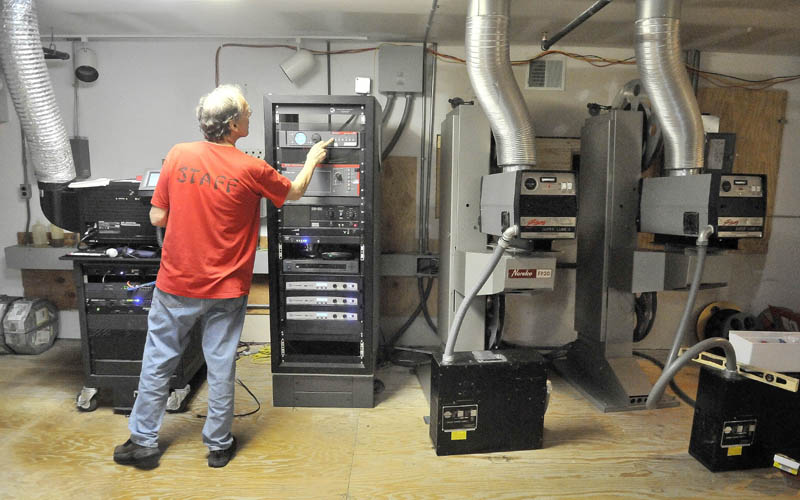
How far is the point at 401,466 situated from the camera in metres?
1.91

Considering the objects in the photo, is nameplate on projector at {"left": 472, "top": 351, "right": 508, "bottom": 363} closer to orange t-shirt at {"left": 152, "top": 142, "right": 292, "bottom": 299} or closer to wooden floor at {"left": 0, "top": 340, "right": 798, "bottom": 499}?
wooden floor at {"left": 0, "top": 340, "right": 798, "bottom": 499}

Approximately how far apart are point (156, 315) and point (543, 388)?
5.60ft

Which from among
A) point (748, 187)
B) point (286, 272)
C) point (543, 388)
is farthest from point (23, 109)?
point (748, 187)

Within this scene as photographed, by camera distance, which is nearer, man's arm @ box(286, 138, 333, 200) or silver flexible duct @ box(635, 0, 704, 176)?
man's arm @ box(286, 138, 333, 200)

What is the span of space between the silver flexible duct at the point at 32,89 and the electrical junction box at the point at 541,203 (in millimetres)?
2336

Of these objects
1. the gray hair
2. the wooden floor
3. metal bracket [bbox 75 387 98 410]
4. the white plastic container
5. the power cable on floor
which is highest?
the gray hair

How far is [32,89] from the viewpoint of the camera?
7.42 feet

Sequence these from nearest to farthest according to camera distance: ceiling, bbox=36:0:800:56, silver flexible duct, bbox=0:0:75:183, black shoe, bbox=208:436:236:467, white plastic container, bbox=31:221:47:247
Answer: black shoe, bbox=208:436:236:467 < silver flexible duct, bbox=0:0:75:183 < ceiling, bbox=36:0:800:56 < white plastic container, bbox=31:221:47:247

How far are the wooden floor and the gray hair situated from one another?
1.38m

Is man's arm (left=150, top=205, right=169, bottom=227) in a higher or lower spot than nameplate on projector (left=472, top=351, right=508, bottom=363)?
higher

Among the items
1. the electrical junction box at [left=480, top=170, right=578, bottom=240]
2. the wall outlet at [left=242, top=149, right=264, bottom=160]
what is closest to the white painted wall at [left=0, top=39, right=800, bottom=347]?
the wall outlet at [left=242, top=149, right=264, bottom=160]

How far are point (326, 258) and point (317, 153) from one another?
556 millimetres

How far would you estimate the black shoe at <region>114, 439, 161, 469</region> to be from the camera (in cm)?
186

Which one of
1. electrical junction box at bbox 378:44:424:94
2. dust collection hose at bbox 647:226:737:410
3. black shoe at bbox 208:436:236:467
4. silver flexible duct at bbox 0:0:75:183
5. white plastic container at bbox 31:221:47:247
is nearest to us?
dust collection hose at bbox 647:226:737:410
